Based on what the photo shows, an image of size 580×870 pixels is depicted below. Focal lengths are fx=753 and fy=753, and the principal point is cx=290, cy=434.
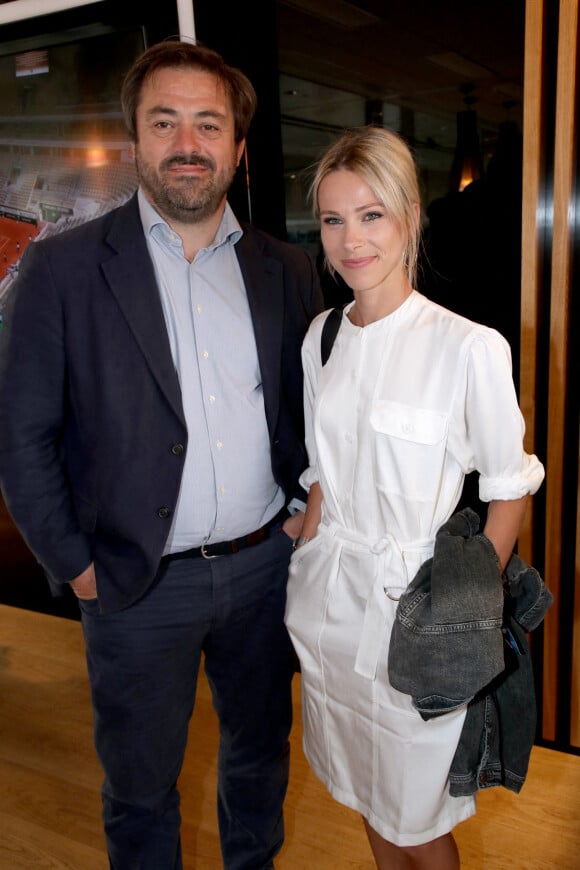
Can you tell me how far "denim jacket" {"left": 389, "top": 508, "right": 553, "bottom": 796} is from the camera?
1.32 metres

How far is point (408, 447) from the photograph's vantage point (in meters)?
1.41

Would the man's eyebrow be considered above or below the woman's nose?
above

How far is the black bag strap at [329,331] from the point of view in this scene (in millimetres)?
1633

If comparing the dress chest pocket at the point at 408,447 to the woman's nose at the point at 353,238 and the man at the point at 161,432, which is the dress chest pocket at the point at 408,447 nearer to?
the woman's nose at the point at 353,238

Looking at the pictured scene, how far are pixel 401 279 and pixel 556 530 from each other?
1.21m

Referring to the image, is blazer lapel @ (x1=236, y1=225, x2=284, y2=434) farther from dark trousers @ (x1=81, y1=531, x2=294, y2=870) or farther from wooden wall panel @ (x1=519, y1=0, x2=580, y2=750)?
wooden wall panel @ (x1=519, y1=0, x2=580, y2=750)

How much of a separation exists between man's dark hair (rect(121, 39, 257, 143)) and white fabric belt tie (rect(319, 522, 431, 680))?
1.06 m

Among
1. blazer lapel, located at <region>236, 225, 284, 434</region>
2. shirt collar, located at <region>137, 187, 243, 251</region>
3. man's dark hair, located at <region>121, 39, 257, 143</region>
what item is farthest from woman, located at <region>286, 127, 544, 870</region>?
man's dark hair, located at <region>121, 39, 257, 143</region>

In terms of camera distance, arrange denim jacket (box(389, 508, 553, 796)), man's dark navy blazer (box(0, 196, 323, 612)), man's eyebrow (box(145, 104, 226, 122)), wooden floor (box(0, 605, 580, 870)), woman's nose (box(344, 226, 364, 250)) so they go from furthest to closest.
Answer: wooden floor (box(0, 605, 580, 870))
man's eyebrow (box(145, 104, 226, 122))
man's dark navy blazer (box(0, 196, 323, 612))
woman's nose (box(344, 226, 364, 250))
denim jacket (box(389, 508, 553, 796))

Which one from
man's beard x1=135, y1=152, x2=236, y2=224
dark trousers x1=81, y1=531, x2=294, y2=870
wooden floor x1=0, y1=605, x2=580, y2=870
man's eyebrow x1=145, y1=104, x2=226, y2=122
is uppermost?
man's eyebrow x1=145, y1=104, x2=226, y2=122

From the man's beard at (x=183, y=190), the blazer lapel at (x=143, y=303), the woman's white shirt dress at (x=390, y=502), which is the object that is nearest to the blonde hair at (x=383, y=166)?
the woman's white shirt dress at (x=390, y=502)

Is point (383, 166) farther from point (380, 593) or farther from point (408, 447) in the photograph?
point (380, 593)

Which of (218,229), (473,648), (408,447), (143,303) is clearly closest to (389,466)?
(408,447)

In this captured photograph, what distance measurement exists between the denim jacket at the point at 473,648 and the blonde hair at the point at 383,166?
0.61 meters
